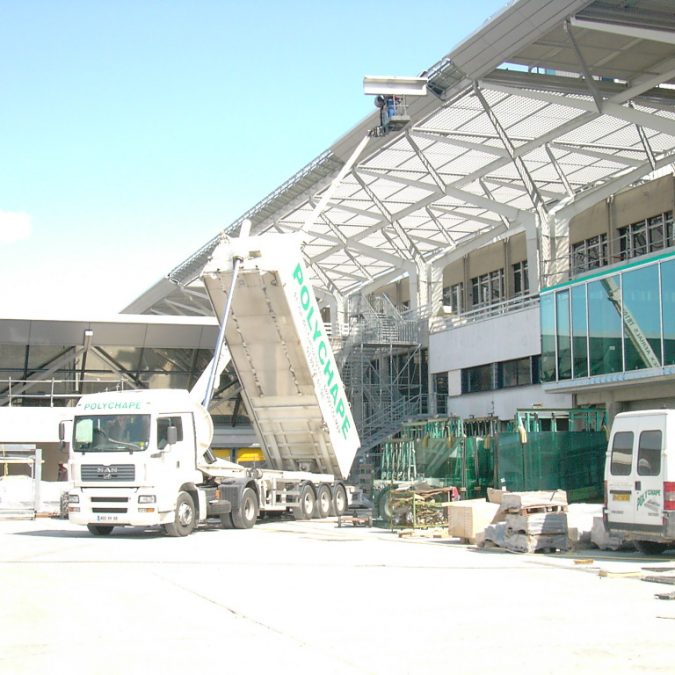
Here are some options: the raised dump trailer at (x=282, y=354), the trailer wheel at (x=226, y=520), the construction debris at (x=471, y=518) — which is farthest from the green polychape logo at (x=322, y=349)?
the construction debris at (x=471, y=518)

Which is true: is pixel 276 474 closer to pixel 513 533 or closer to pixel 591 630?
pixel 513 533

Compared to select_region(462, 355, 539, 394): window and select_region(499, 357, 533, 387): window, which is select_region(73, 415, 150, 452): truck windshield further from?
select_region(499, 357, 533, 387): window

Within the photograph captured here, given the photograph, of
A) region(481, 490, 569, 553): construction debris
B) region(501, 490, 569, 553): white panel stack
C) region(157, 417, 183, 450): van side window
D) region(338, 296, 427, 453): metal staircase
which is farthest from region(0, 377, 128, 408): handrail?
region(501, 490, 569, 553): white panel stack

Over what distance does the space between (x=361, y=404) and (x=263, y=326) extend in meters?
16.2

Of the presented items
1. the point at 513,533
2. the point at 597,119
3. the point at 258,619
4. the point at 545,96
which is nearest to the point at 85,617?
the point at 258,619

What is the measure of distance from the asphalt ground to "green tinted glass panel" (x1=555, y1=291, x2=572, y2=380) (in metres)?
11.9

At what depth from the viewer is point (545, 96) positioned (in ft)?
97.8

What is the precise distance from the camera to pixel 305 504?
83.0ft

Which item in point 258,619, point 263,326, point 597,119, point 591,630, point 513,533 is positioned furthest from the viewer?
point 597,119

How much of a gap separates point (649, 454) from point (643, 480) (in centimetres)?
40

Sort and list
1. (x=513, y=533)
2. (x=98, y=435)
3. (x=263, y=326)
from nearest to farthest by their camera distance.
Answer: (x=513, y=533), (x=98, y=435), (x=263, y=326)

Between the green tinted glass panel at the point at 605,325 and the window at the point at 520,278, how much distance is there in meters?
16.7

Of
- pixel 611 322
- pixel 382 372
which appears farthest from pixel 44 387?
pixel 611 322

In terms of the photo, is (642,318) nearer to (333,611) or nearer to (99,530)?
(99,530)
